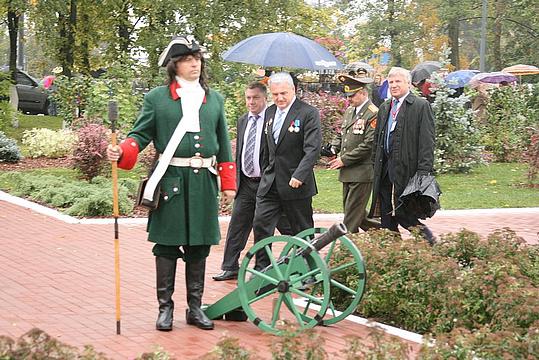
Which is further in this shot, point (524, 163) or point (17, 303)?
point (524, 163)

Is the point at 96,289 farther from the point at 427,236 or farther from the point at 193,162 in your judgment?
the point at 427,236

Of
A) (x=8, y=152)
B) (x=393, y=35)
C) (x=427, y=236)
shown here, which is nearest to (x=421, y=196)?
(x=427, y=236)

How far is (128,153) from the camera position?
22.5ft

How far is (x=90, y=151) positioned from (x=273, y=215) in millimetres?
7819

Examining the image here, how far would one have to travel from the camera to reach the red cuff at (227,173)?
7.24 m

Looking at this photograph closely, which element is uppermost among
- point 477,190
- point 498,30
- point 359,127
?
point 498,30

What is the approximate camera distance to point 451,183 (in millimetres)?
17344

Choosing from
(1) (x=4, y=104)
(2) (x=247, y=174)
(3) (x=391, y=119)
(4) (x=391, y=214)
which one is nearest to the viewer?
(2) (x=247, y=174)

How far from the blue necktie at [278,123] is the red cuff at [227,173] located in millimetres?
1169

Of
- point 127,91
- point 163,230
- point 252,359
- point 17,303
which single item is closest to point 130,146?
point 163,230

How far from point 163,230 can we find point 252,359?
2419mm

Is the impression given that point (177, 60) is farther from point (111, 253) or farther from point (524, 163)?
point (524, 163)

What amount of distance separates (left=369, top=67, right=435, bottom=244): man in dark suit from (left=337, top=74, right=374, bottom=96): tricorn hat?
0.44 m

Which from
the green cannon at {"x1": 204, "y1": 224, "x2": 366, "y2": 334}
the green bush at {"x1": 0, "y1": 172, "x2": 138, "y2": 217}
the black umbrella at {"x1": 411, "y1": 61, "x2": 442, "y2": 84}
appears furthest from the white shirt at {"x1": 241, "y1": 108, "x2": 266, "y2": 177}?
the black umbrella at {"x1": 411, "y1": 61, "x2": 442, "y2": 84}
